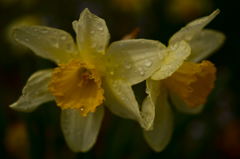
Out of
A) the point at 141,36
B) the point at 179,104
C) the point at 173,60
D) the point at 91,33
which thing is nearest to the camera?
the point at 173,60

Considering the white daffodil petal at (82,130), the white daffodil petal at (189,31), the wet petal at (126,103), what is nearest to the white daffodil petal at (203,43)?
the white daffodil petal at (189,31)

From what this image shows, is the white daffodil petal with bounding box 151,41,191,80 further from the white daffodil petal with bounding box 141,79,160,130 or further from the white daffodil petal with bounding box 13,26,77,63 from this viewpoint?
the white daffodil petal with bounding box 13,26,77,63

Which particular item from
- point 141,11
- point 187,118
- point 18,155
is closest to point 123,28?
point 141,11

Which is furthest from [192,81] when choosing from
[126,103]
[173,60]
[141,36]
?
[141,36]

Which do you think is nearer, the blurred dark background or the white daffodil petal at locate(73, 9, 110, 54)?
the white daffodil petal at locate(73, 9, 110, 54)

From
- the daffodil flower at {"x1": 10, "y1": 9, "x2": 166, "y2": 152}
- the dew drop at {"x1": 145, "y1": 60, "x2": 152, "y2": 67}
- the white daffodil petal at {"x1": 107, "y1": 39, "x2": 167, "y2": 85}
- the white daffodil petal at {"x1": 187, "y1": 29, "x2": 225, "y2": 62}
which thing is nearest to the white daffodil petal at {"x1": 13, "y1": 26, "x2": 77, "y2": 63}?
the daffodil flower at {"x1": 10, "y1": 9, "x2": 166, "y2": 152}

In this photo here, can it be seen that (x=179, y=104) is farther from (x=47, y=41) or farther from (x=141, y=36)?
(x=141, y=36)
